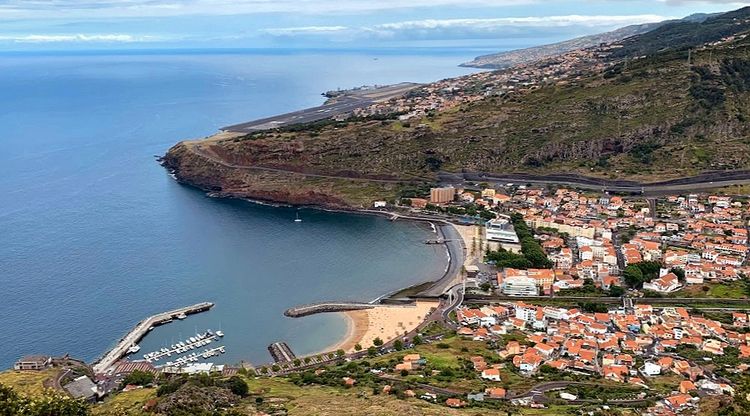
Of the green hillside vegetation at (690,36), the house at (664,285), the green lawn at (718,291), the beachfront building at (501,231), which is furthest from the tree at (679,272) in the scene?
the green hillside vegetation at (690,36)

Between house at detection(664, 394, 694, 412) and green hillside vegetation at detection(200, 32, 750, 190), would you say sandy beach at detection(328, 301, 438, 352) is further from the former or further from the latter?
green hillside vegetation at detection(200, 32, 750, 190)

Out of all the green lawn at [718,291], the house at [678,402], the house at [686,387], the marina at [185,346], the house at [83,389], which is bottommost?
the green lawn at [718,291]

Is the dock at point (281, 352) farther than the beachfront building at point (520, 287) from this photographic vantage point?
No

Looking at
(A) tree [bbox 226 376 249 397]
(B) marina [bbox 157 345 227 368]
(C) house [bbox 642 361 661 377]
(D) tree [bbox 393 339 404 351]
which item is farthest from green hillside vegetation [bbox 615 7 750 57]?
(A) tree [bbox 226 376 249 397]

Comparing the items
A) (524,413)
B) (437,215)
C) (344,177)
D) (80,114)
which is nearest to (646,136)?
(437,215)

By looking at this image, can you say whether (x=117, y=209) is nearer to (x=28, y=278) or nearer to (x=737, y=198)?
(x=28, y=278)

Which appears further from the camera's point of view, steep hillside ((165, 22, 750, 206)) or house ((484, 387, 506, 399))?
steep hillside ((165, 22, 750, 206))

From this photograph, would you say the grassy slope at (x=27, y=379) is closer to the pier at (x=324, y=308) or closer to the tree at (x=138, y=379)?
the tree at (x=138, y=379)
